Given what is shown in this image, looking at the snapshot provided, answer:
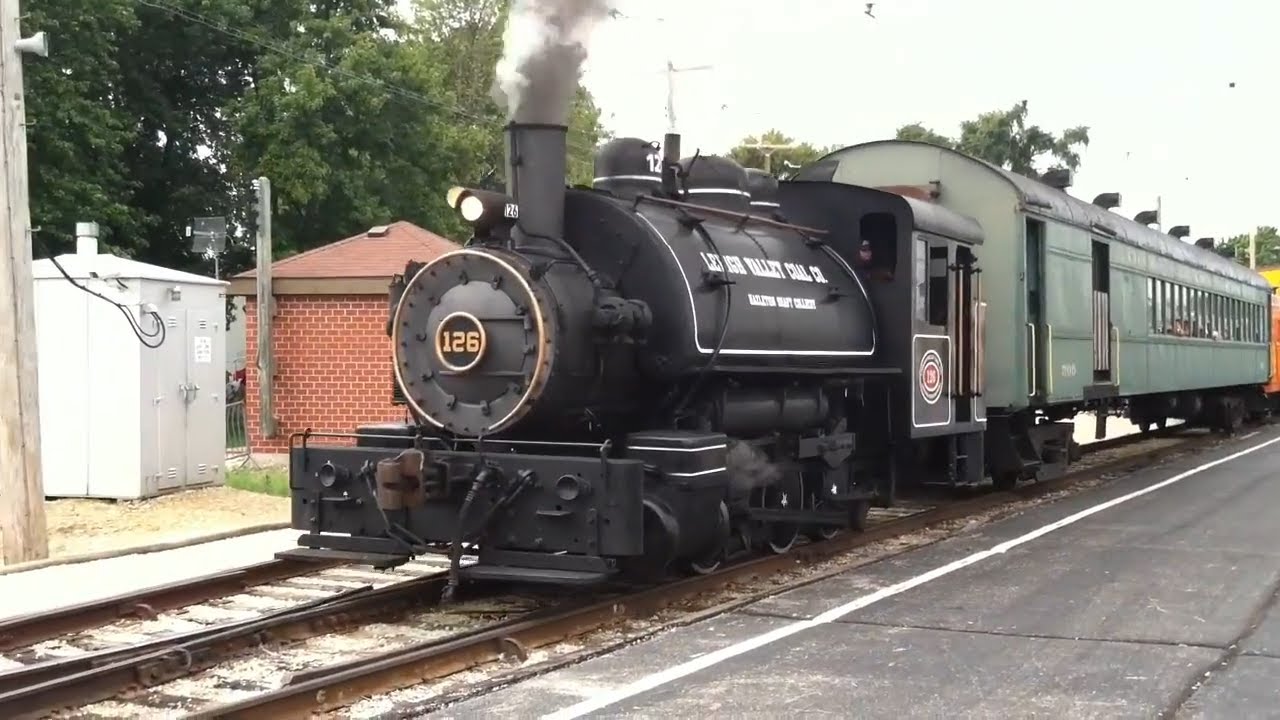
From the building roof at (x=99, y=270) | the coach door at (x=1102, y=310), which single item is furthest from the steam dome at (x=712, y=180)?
the coach door at (x=1102, y=310)

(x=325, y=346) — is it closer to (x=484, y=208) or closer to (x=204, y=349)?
(x=204, y=349)

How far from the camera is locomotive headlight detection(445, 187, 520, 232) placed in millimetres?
7812

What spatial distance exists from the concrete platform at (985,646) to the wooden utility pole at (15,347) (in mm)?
5535

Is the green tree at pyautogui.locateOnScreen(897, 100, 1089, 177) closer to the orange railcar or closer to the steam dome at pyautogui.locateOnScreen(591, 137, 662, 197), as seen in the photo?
the orange railcar

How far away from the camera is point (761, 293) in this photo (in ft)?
28.7

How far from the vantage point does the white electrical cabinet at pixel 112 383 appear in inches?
487

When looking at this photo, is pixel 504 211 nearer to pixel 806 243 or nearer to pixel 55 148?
pixel 806 243

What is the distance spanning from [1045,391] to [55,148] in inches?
726

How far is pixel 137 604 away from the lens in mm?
7664

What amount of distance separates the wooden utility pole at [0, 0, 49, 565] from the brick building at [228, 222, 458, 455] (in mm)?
6575

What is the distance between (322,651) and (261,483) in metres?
7.67

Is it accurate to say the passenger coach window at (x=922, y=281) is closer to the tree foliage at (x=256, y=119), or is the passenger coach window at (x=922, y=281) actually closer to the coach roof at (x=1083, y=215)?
the coach roof at (x=1083, y=215)

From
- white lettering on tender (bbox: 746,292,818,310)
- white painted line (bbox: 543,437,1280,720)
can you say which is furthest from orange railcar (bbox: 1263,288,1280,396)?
white lettering on tender (bbox: 746,292,818,310)

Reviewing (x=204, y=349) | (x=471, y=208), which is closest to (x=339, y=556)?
(x=471, y=208)
